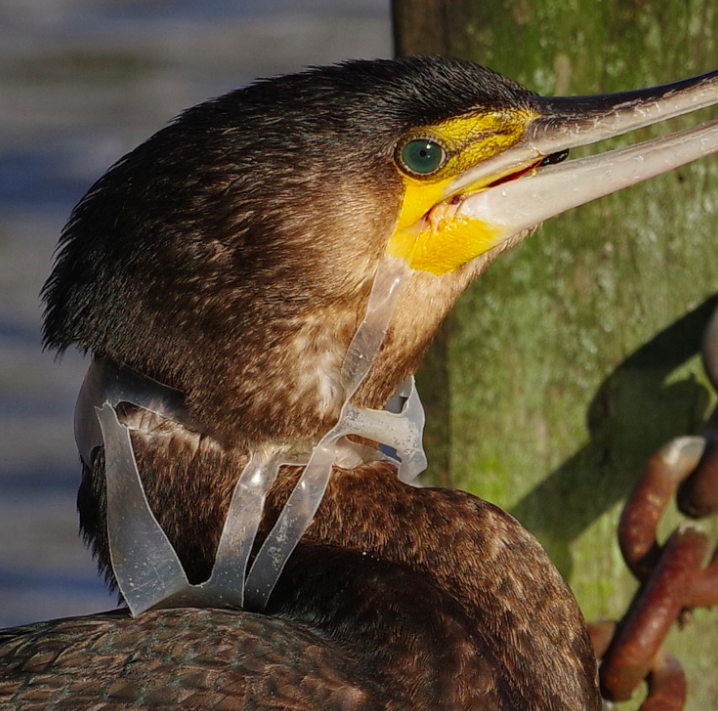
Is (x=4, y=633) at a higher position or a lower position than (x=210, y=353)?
lower

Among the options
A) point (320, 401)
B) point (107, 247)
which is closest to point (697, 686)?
point (320, 401)

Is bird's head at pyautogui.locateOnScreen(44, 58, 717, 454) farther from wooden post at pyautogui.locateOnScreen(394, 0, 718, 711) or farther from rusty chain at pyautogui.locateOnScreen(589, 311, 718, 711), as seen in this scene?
rusty chain at pyautogui.locateOnScreen(589, 311, 718, 711)

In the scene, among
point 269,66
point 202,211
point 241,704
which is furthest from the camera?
point 269,66

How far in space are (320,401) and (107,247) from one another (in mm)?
420

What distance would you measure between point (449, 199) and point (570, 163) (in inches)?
8.0

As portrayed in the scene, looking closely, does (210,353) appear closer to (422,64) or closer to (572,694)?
(422,64)

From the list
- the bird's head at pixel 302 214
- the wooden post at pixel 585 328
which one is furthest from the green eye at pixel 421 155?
the wooden post at pixel 585 328

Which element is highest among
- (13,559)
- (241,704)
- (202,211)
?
(202,211)

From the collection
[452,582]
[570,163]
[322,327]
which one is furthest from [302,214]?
[452,582]

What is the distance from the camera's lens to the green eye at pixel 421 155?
2168mm

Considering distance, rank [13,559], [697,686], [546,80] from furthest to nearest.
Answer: [13,559] < [697,686] < [546,80]

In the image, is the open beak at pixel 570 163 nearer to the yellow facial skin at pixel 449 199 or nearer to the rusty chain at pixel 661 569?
the yellow facial skin at pixel 449 199

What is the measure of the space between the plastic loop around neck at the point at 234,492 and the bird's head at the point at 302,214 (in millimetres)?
29

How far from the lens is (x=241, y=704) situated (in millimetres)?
1895
